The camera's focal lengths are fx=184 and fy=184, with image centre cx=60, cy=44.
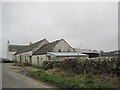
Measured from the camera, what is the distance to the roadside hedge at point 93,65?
1360 cm

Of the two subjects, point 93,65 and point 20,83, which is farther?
point 93,65

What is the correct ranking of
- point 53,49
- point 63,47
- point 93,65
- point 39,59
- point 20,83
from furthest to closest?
point 63,47 < point 39,59 < point 53,49 < point 93,65 < point 20,83

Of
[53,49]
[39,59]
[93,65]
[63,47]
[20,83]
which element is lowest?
[20,83]

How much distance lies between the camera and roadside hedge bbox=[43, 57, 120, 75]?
13602 millimetres


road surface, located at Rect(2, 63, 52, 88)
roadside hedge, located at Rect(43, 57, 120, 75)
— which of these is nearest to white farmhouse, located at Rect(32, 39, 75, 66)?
roadside hedge, located at Rect(43, 57, 120, 75)

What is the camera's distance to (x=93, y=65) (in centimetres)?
1595

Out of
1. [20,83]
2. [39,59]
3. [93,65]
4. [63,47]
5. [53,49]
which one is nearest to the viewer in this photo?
[20,83]

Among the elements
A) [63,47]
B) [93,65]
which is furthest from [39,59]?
[93,65]

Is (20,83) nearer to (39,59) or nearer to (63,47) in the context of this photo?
(39,59)

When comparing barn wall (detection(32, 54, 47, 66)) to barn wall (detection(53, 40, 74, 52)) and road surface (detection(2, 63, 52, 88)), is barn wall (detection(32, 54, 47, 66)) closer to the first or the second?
barn wall (detection(53, 40, 74, 52))

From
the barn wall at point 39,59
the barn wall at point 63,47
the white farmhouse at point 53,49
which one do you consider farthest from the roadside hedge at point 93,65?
the barn wall at point 63,47

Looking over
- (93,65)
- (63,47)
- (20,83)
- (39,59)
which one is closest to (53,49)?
(63,47)

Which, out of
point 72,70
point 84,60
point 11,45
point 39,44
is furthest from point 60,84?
point 11,45

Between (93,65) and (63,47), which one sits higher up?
(63,47)
